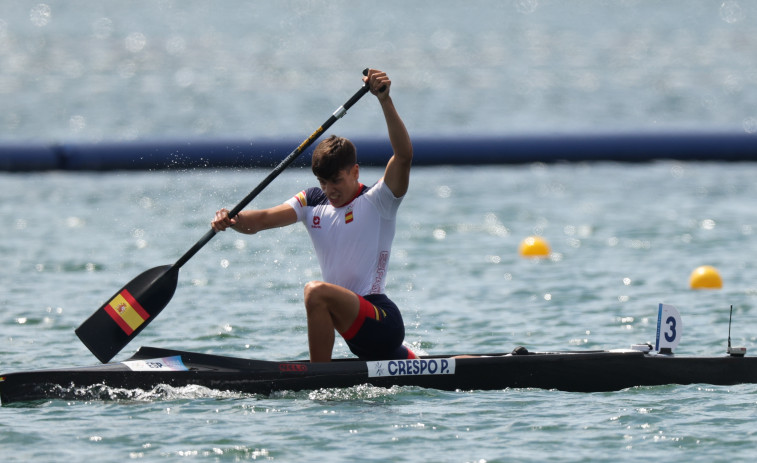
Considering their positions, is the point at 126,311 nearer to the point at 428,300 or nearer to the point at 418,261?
the point at 428,300

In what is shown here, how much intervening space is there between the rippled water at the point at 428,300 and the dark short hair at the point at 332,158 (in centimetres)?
112

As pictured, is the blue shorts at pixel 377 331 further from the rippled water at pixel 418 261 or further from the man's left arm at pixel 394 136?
the man's left arm at pixel 394 136

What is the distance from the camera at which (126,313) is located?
7.19m

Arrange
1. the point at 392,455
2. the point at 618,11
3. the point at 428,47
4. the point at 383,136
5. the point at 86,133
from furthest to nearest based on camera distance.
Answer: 1. the point at 618,11
2. the point at 428,47
3. the point at 86,133
4. the point at 383,136
5. the point at 392,455

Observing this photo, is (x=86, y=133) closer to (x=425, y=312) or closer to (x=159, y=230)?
(x=159, y=230)

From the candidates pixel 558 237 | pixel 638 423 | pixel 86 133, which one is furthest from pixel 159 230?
pixel 86 133

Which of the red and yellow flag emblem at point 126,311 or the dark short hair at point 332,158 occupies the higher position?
the dark short hair at point 332,158

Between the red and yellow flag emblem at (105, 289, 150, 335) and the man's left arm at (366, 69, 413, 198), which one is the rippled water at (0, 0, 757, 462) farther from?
the man's left arm at (366, 69, 413, 198)

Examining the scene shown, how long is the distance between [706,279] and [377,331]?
4531 millimetres

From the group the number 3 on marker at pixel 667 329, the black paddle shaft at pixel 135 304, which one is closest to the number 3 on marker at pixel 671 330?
the number 3 on marker at pixel 667 329

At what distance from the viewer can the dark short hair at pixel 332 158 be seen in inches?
254

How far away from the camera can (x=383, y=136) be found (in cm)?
1756

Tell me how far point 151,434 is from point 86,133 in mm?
18156

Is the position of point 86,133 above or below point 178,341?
above
